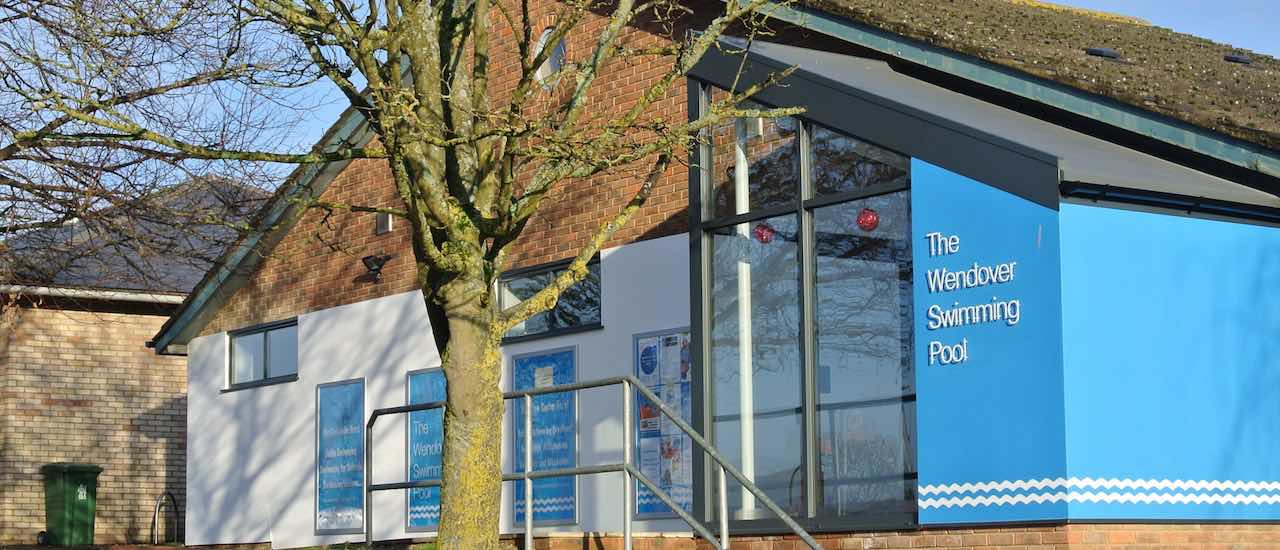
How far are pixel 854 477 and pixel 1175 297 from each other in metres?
2.31

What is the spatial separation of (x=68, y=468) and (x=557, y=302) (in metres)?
11.5

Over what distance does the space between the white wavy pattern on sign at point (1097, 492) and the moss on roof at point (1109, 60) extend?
2.05m

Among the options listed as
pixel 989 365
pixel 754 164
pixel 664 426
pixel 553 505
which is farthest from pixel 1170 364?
pixel 553 505

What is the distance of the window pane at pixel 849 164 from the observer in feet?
34.6

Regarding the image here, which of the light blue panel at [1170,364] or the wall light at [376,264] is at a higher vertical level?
the wall light at [376,264]

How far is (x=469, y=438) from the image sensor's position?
10.0 metres

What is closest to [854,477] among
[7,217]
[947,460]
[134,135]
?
[947,460]

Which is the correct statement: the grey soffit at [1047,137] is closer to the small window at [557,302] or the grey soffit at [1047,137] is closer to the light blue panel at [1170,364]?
the light blue panel at [1170,364]

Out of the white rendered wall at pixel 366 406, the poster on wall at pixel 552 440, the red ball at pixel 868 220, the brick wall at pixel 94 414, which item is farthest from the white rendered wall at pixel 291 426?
the red ball at pixel 868 220

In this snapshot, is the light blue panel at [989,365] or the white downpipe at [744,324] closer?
the light blue panel at [989,365]

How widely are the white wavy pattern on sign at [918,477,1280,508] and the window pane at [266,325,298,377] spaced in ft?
31.5

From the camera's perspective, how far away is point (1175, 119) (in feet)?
32.0

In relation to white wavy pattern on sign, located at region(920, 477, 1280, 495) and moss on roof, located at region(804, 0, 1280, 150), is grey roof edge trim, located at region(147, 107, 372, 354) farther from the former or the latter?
white wavy pattern on sign, located at region(920, 477, 1280, 495)

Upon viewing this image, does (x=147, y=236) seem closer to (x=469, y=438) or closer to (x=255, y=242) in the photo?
(x=469, y=438)
